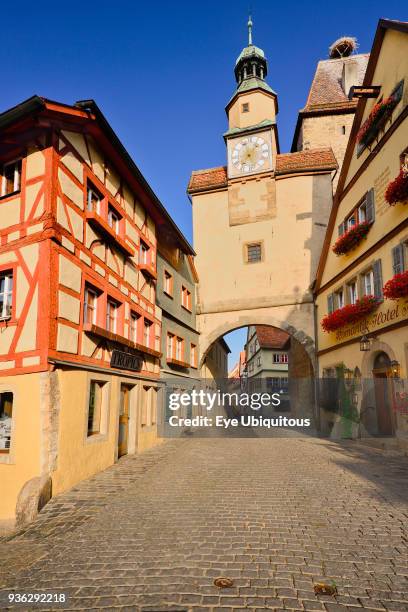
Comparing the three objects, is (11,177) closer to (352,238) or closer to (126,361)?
(126,361)

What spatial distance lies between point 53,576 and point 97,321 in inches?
249

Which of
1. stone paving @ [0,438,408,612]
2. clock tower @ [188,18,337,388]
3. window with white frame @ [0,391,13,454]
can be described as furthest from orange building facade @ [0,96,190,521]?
clock tower @ [188,18,337,388]

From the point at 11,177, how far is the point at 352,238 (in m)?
10.2

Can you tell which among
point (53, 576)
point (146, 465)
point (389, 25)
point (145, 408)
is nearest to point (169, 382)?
point (145, 408)

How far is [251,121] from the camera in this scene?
21688 millimetres

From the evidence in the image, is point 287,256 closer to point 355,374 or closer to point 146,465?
point 355,374

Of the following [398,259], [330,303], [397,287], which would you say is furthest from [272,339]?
[397,287]

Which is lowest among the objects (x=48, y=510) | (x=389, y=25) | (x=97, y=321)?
(x=48, y=510)

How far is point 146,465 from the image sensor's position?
9523 millimetres

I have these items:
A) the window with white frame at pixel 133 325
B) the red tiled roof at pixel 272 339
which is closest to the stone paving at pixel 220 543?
the window with white frame at pixel 133 325

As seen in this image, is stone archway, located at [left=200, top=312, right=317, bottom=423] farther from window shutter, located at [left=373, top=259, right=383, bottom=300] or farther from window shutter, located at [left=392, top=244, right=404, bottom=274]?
window shutter, located at [left=392, top=244, right=404, bottom=274]

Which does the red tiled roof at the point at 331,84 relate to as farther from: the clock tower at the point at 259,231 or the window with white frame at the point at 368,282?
the window with white frame at the point at 368,282

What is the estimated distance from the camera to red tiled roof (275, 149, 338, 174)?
19.4 meters

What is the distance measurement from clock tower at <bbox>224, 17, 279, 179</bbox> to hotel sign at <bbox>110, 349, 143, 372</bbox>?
12713 mm
